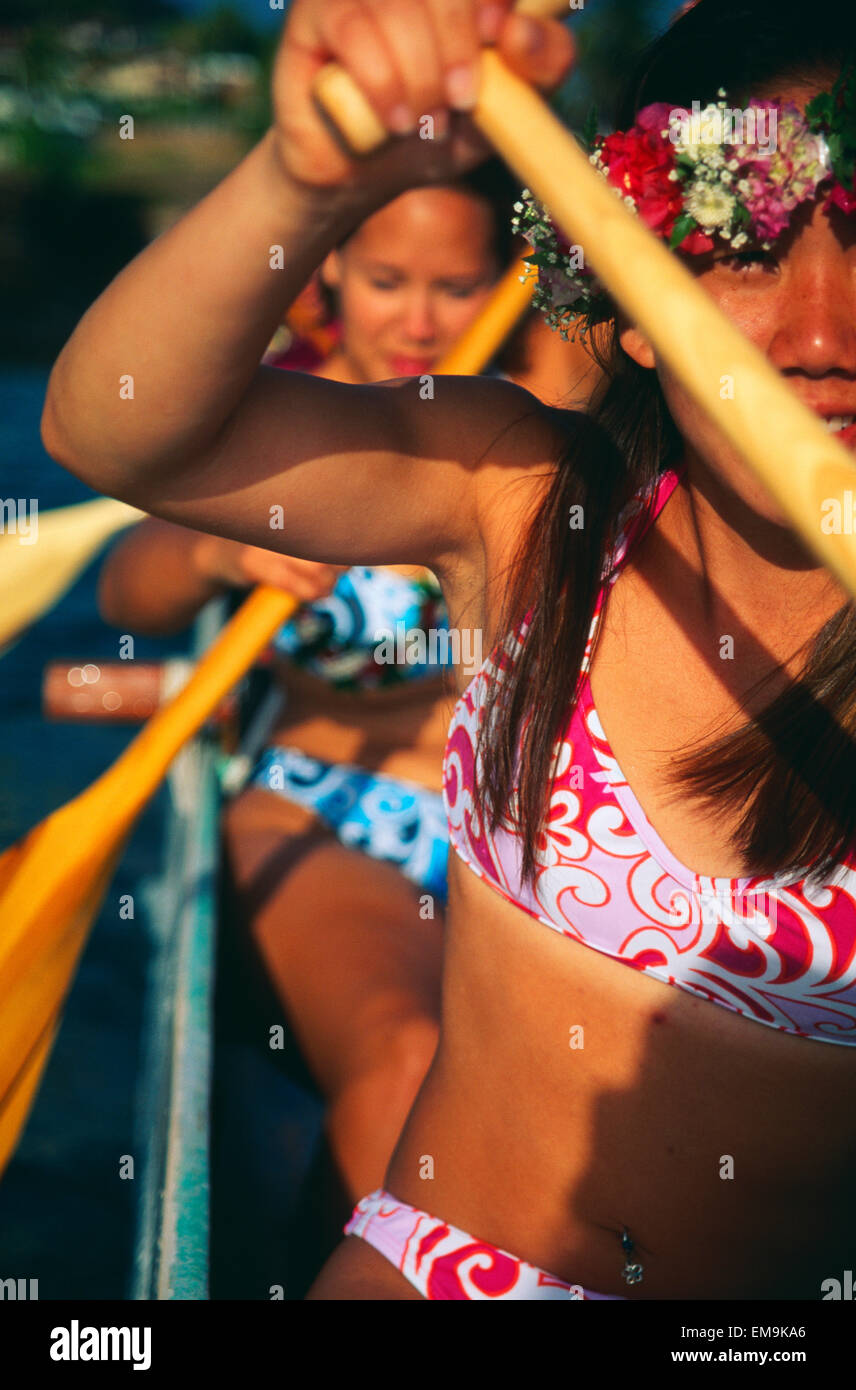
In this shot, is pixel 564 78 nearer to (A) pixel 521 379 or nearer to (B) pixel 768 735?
(B) pixel 768 735

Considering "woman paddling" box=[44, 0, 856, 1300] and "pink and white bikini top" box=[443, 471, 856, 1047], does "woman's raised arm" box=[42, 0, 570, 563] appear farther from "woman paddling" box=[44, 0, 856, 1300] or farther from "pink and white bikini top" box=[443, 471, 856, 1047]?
"pink and white bikini top" box=[443, 471, 856, 1047]

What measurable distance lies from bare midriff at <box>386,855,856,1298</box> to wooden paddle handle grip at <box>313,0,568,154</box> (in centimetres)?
78

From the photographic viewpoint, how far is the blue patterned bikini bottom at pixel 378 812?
263cm

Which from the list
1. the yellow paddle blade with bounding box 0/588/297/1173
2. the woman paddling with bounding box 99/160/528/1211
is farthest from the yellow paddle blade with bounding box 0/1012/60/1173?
the woman paddling with bounding box 99/160/528/1211

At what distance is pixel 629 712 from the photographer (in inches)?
52.4

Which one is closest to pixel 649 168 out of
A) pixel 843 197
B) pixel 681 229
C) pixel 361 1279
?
pixel 681 229

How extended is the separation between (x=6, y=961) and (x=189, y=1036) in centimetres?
46

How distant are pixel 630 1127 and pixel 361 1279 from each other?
40 cm

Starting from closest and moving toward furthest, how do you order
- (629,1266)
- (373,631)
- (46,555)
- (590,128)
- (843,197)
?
1. (843,197)
2. (590,128)
3. (629,1266)
4. (46,555)
5. (373,631)

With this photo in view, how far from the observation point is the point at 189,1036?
222 cm

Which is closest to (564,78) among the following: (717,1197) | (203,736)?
(717,1197)

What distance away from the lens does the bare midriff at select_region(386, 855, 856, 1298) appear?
4.30 ft

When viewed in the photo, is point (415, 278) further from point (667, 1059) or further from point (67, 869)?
point (667, 1059)

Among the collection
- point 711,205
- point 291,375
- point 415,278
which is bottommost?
point 291,375
